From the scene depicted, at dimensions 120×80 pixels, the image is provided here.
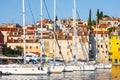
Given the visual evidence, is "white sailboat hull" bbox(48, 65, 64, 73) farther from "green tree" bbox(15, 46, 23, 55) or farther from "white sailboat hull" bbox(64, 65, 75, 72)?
"green tree" bbox(15, 46, 23, 55)

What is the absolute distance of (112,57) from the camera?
82.1 meters

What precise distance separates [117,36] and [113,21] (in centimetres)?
3417

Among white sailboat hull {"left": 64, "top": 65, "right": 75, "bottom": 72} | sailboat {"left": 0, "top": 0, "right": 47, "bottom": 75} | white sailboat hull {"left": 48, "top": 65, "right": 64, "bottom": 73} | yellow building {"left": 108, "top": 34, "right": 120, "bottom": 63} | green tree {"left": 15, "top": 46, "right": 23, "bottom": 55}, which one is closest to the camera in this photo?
sailboat {"left": 0, "top": 0, "right": 47, "bottom": 75}

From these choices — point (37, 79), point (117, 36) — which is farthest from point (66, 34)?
point (37, 79)

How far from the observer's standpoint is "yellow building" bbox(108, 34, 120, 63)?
8188 centimetres

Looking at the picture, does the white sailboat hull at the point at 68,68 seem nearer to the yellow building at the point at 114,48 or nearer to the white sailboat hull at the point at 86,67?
the white sailboat hull at the point at 86,67

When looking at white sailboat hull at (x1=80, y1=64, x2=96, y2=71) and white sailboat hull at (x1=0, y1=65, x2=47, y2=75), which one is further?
white sailboat hull at (x1=80, y1=64, x2=96, y2=71)

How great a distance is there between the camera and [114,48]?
83.2 metres

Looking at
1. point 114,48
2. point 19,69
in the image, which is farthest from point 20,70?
point 114,48

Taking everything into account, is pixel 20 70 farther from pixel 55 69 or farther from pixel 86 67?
pixel 86 67

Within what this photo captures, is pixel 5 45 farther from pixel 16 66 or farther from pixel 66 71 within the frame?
pixel 16 66

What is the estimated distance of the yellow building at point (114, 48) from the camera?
81.9 meters

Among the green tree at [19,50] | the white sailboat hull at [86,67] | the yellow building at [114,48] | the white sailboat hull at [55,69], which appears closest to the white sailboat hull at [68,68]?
the white sailboat hull at [86,67]

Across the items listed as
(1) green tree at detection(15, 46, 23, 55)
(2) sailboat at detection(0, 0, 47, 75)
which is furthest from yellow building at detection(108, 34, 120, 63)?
(2) sailboat at detection(0, 0, 47, 75)
